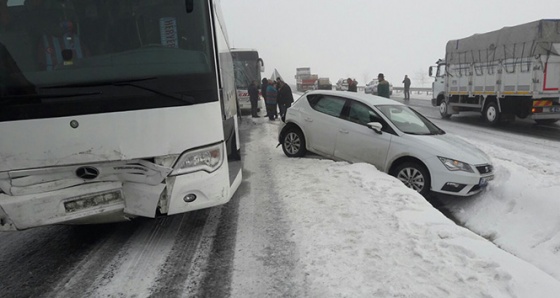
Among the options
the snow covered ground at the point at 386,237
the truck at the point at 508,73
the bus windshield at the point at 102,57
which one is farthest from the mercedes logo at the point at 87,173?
the truck at the point at 508,73

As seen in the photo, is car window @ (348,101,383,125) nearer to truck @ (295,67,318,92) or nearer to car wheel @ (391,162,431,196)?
car wheel @ (391,162,431,196)

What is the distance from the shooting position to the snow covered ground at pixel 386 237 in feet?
8.79

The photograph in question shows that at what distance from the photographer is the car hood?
5387 millimetres

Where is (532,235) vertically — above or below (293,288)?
below

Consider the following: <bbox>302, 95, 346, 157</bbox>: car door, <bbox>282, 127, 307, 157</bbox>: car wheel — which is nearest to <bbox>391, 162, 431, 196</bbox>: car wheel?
<bbox>302, 95, 346, 157</bbox>: car door

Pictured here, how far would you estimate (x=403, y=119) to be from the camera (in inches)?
250

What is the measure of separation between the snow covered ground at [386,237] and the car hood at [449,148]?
0.71 metres

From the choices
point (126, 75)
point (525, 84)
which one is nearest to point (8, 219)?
point (126, 75)

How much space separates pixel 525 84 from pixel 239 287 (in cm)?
1234

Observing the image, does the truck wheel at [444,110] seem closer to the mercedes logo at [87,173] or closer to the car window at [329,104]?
the car window at [329,104]

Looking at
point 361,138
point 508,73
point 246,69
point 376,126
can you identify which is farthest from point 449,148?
point 246,69

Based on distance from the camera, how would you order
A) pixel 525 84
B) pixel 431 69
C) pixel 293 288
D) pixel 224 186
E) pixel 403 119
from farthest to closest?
1. pixel 431 69
2. pixel 525 84
3. pixel 403 119
4. pixel 224 186
5. pixel 293 288

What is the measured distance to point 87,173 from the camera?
118 inches

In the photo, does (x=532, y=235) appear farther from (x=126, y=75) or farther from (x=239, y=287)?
(x=126, y=75)
